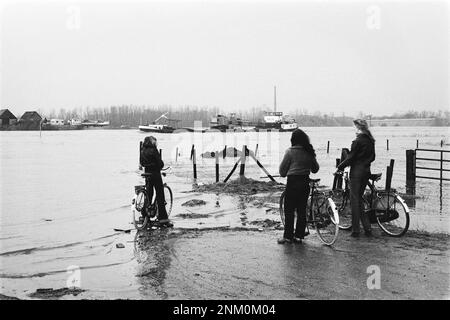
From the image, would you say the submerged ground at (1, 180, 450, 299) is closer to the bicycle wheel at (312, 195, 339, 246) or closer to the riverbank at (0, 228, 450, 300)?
the riverbank at (0, 228, 450, 300)

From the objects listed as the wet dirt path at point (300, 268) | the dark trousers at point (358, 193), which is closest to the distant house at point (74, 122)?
the wet dirt path at point (300, 268)

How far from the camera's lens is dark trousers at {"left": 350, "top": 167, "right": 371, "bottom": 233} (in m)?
8.90

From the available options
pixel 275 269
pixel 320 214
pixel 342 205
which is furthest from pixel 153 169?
Result: pixel 275 269

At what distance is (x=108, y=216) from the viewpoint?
13.4 m

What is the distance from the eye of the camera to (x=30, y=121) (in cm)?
16912

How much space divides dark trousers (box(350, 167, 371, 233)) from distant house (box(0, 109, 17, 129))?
168490mm

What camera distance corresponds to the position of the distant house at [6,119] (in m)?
161

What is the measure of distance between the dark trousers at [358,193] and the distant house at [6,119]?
6633 inches

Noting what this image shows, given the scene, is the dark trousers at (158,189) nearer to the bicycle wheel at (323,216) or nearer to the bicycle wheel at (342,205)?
the bicycle wheel at (323,216)

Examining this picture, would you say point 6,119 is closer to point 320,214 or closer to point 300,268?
point 320,214
